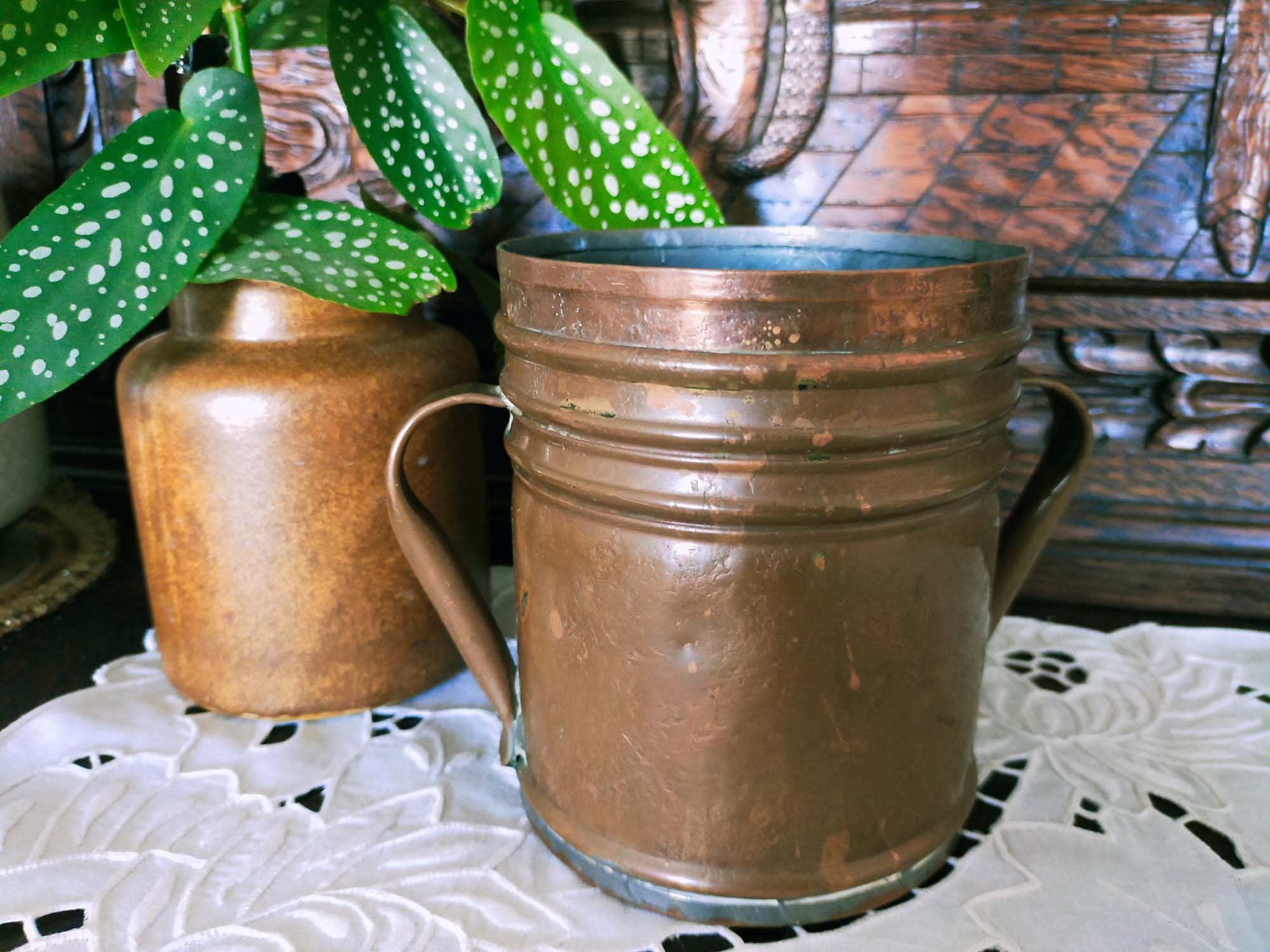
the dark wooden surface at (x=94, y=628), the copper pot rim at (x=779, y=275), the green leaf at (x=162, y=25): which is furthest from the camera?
the dark wooden surface at (x=94, y=628)

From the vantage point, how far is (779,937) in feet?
1.65

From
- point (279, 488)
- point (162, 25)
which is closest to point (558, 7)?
point (162, 25)

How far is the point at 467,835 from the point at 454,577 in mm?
156

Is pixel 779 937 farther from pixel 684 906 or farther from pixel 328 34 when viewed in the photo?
pixel 328 34

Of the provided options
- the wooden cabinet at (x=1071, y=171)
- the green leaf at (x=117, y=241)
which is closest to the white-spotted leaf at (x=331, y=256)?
the green leaf at (x=117, y=241)

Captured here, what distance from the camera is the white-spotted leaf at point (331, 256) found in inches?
23.1

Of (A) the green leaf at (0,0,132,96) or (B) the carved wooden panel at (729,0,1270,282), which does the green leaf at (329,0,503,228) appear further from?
(B) the carved wooden panel at (729,0,1270,282)

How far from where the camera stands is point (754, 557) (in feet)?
1.50

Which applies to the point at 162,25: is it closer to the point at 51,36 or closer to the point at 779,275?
the point at 51,36

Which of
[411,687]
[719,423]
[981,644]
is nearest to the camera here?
[719,423]

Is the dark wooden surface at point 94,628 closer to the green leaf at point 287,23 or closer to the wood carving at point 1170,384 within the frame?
the wood carving at point 1170,384

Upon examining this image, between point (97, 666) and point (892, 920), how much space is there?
0.63 meters

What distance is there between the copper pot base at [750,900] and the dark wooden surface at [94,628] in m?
0.43

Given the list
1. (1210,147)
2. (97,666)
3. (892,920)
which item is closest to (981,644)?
(892,920)
